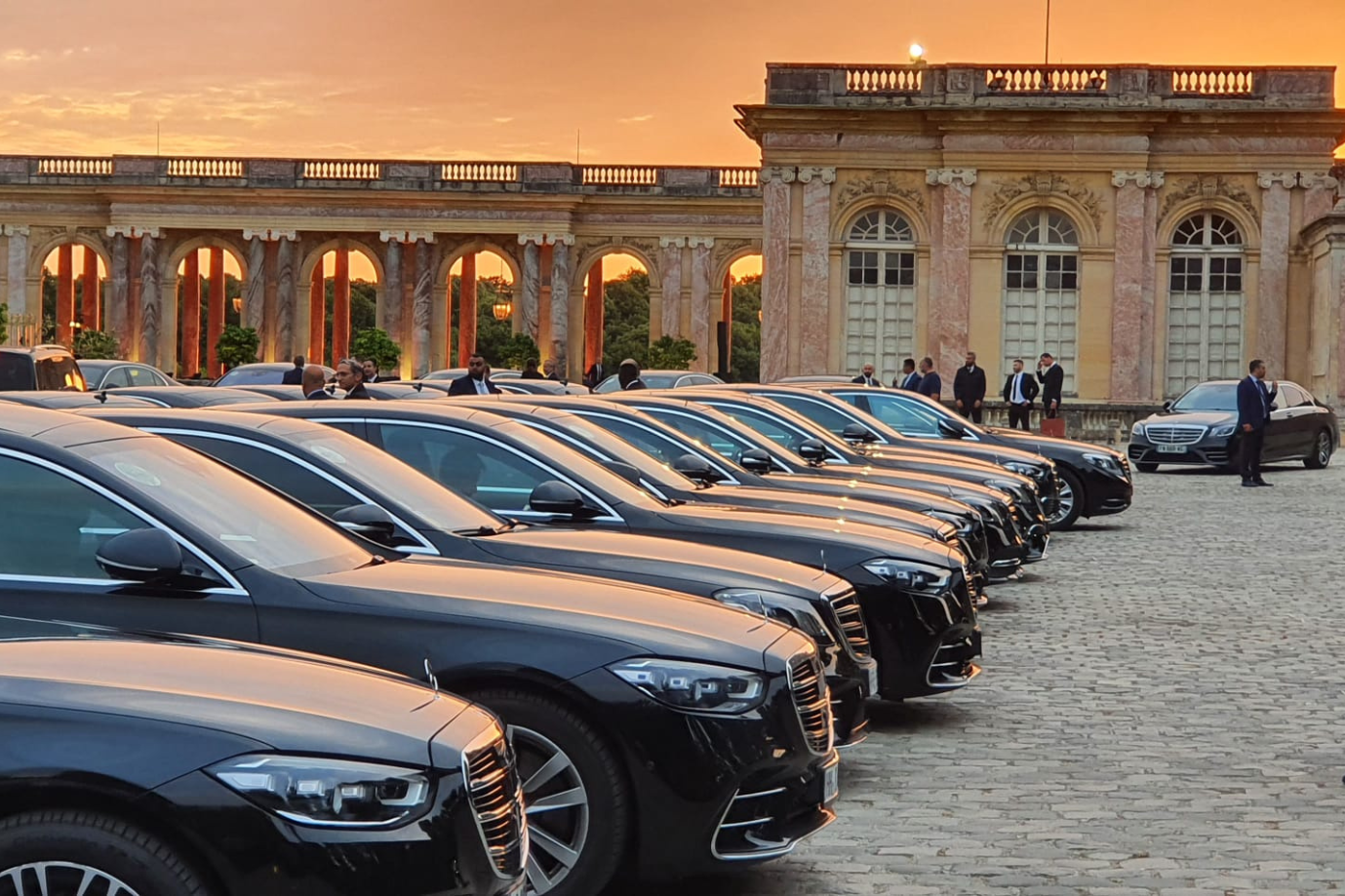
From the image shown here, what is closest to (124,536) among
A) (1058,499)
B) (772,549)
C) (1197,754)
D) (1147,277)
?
(772,549)

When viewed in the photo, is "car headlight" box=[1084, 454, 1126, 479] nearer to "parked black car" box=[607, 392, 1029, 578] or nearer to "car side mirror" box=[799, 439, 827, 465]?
"parked black car" box=[607, 392, 1029, 578]

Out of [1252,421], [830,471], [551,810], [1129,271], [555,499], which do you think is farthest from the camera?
[1129,271]

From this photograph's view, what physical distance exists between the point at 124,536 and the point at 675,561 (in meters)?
2.93

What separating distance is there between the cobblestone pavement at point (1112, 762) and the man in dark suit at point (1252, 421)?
13882 mm

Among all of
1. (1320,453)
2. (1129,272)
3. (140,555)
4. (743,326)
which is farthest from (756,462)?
(743,326)

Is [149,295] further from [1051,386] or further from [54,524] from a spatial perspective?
[54,524]

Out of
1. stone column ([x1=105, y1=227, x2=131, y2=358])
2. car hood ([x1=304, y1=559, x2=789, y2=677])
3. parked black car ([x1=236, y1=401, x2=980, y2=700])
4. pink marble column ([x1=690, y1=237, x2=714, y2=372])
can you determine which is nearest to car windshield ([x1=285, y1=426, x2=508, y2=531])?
parked black car ([x1=236, y1=401, x2=980, y2=700])

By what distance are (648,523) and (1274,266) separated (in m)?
39.2

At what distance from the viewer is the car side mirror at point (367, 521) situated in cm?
732

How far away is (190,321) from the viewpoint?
79.1 m

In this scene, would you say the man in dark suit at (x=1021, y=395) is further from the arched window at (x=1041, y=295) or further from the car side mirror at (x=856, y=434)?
the car side mirror at (x=856, y=434)

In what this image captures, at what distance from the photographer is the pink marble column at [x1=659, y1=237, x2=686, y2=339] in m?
72.3

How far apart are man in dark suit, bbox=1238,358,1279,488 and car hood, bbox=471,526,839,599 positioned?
22348 mm

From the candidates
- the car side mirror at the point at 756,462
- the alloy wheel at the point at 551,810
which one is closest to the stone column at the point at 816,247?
the car side mirror at the point at 756,462
